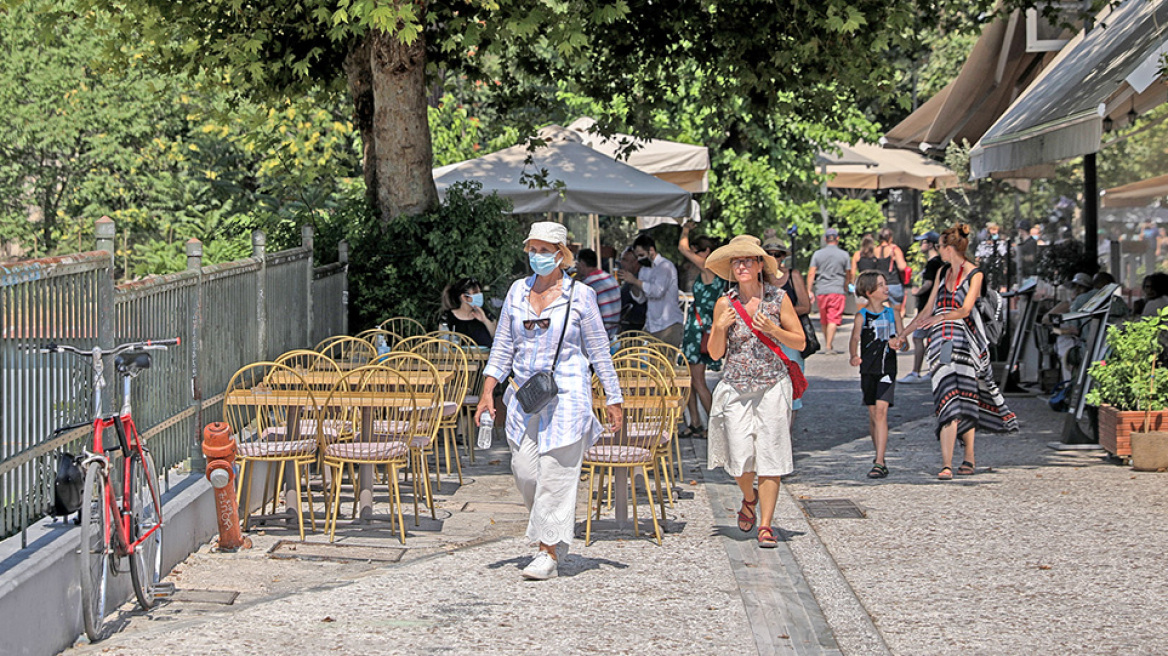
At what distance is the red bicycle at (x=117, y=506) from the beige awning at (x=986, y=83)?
14.5 m

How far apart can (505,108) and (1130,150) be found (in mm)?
7859

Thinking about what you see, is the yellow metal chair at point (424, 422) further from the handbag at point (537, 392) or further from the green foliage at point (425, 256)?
the green foliage at point (425, 256)

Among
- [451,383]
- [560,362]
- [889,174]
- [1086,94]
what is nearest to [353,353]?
[451,383]

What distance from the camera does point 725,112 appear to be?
22.7 metres

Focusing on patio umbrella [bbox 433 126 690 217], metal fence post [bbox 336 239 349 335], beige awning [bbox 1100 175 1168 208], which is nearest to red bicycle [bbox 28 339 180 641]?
metal fence post [bbox 336 239 349 335]

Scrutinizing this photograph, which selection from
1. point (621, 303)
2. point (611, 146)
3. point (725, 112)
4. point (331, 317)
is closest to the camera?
point (331, 317)

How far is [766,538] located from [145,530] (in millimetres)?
3505

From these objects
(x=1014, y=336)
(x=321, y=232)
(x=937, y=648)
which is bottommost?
(x=937, y=648)

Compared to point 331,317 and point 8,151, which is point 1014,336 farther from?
point 8,151

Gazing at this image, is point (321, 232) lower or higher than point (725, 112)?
lower

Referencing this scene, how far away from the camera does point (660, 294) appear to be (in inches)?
517

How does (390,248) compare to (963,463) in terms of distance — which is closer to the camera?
(963,463)

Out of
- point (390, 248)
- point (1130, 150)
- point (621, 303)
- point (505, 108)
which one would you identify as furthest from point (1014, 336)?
point (390, 248)

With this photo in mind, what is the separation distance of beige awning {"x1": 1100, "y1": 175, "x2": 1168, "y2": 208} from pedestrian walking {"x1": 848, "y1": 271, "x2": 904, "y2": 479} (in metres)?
6.20
